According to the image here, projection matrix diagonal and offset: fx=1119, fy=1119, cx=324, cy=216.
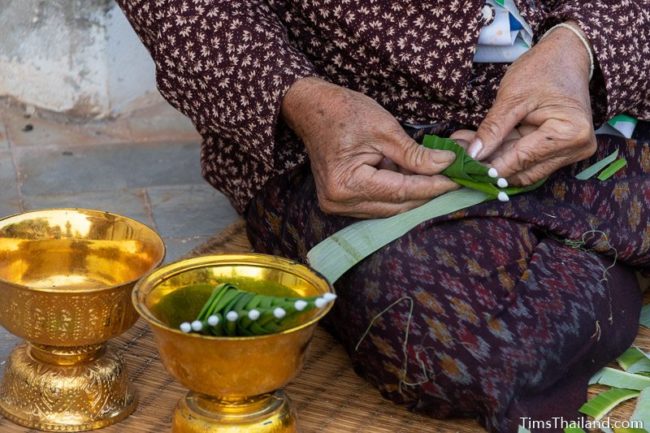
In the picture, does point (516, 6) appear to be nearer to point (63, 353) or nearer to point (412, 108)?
point (412, 108)

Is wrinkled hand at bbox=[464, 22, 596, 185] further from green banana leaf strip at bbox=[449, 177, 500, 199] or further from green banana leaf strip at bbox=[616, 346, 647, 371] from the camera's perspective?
green banana leaf strip at bbox=[616, 346, 647, 371]

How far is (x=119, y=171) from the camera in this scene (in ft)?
9.45

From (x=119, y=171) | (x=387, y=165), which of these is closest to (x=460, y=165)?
(x=387, y=165)

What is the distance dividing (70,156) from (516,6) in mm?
1397

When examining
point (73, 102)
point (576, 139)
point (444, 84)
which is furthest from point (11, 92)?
point (576, 139)

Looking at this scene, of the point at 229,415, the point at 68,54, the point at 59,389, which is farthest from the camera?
the point at 68,54

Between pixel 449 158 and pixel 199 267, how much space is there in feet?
1.43

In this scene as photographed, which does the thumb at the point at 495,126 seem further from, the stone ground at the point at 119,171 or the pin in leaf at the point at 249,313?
the stone ground at the point at 119,171

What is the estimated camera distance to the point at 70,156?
294 cm

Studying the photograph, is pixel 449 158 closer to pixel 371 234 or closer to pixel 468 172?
pixel 468 172

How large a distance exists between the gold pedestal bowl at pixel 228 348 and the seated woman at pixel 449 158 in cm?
22

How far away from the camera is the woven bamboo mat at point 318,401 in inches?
69.9

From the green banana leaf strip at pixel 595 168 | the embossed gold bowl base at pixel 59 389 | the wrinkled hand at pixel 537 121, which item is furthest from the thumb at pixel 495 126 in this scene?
the embossed gold bowl base at pixel 59 389

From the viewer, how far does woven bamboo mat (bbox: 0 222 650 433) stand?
69.9 inches
